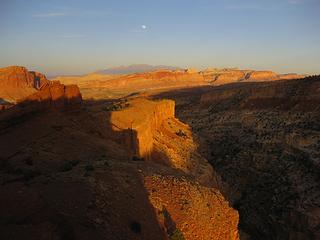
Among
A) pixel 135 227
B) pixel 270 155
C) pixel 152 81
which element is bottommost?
pixel 152 81

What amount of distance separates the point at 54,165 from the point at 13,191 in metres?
4.12

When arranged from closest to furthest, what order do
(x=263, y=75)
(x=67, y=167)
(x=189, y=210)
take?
1. (x=189, y=210)
2. (x=67, y=167)
3. (x=263, y=75)

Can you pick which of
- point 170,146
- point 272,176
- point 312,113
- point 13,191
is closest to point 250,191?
point 272,176

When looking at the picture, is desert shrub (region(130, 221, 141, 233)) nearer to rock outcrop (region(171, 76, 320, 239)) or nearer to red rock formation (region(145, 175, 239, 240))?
red rock formation (region(145, 175, 239, 240))

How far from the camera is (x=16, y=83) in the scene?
67.9m

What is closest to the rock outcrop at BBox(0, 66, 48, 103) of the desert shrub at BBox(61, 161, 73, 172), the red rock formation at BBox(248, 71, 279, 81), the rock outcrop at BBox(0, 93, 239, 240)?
the rock outcrop at BBox(0, 93, 239, 240)

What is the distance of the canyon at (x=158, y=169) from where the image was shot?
34.4 ft

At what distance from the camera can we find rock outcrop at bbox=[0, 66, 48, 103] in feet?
213

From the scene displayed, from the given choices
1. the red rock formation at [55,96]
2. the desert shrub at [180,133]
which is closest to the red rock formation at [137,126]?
the desert shrub at [180,133]

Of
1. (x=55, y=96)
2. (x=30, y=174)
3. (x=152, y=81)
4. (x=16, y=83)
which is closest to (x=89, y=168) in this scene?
(x=30, y=174)

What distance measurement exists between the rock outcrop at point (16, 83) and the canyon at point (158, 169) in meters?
33.0

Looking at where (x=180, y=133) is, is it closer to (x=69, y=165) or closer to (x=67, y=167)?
(x=69, y=165)

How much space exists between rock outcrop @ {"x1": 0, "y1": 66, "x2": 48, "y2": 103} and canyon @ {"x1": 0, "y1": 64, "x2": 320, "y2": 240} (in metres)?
33.0

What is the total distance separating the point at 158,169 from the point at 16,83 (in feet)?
185
